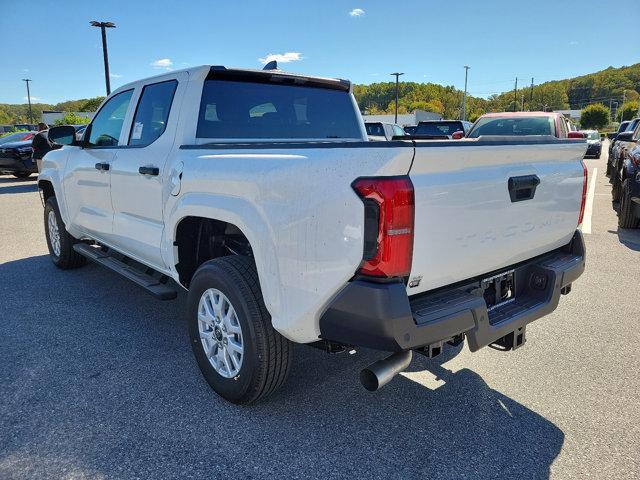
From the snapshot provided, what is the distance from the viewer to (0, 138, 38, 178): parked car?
1596 cm

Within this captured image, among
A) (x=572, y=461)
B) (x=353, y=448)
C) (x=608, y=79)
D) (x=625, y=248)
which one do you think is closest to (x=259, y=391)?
(x=353, y=448)

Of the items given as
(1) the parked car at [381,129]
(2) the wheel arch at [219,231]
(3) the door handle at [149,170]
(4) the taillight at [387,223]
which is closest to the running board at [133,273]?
(2) the wheel arch at [219,231]

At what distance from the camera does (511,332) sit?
8.84ft

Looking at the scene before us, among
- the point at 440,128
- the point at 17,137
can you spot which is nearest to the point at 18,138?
the point at 17,137

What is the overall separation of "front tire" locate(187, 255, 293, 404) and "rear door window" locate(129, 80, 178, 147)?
1.35m

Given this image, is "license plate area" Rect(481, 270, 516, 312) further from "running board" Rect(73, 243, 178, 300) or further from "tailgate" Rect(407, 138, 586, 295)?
"running board" Rect(73, 243, 178, 300)

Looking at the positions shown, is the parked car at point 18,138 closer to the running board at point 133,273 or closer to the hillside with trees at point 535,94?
the running board at point 133,273

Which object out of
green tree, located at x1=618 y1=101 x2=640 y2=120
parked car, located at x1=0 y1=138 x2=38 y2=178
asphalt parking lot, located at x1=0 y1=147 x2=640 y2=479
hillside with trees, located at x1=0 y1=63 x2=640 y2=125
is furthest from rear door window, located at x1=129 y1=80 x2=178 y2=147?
hillside with trees, located at x1=0 y1=63 x2=640 y2=125

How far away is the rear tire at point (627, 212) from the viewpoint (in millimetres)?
7863

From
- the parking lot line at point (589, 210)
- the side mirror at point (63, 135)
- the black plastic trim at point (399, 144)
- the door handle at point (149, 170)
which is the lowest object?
the parking lot line at point (589, 210)

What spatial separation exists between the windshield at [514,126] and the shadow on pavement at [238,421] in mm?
8243

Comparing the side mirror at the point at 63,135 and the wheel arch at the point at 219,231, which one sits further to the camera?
the side mirror at the point at 63,135

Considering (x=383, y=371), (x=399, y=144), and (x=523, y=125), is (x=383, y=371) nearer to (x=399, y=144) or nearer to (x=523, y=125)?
(x=399, y=144)

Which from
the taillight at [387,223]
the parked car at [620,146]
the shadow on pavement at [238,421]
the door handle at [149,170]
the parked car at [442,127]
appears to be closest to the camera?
the taillight at [387,223]
